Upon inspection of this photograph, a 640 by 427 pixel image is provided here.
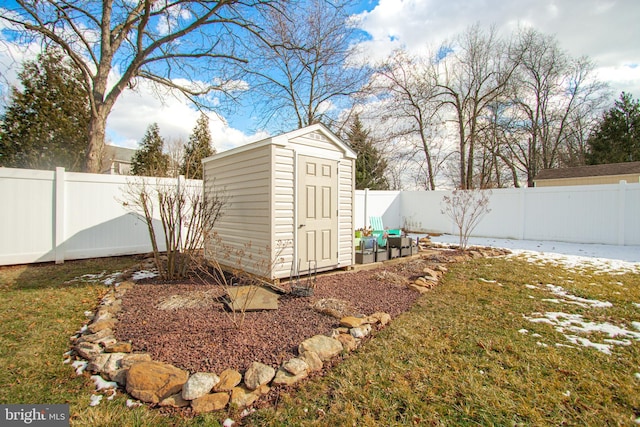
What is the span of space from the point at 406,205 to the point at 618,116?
15.7 metres

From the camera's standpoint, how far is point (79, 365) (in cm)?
241

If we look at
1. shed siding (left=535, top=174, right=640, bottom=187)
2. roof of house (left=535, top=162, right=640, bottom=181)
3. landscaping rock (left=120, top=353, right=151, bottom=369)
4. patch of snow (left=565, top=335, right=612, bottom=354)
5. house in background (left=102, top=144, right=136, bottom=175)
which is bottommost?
patch of snow (left=565, top=335, right=612, bottom=354)

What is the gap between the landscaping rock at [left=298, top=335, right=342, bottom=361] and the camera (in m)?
2.55

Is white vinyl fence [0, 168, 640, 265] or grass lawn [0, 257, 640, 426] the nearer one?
grass lawn [0, 257, 640, 426]

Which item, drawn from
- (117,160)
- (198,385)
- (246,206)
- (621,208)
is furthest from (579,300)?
(117,160)

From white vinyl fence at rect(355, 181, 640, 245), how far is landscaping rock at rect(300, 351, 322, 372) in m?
9.46

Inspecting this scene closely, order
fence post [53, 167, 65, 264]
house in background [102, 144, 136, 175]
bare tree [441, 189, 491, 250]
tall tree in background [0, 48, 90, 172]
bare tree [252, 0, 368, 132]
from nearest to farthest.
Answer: fence post [53, 167, 65, 264], bare tree [441, 189, 491, 250], bare tree [252, 0, 368, 132], tall tree in background [0, 48, 90, 172], house in background [102, 144, 136, 175]

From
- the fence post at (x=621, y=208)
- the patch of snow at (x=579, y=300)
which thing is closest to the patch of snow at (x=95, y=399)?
the patch of snow at (x=579, y=300)

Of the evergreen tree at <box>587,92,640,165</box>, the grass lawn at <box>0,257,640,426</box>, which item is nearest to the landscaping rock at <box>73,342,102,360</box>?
the grass lawn at <box>0,257,640,426</box>

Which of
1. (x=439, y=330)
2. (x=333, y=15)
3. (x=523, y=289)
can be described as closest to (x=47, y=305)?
(x=439, y=330)

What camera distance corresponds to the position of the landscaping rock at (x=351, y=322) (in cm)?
312

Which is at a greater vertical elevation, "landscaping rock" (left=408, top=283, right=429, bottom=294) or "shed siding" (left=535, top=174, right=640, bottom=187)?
"shed siding" (left=535, top=174, right=640, bottom=187)

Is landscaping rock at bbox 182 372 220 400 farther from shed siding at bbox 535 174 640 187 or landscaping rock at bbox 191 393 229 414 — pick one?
shed siding at bbox 535 174 640 187

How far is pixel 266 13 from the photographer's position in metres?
9.34
